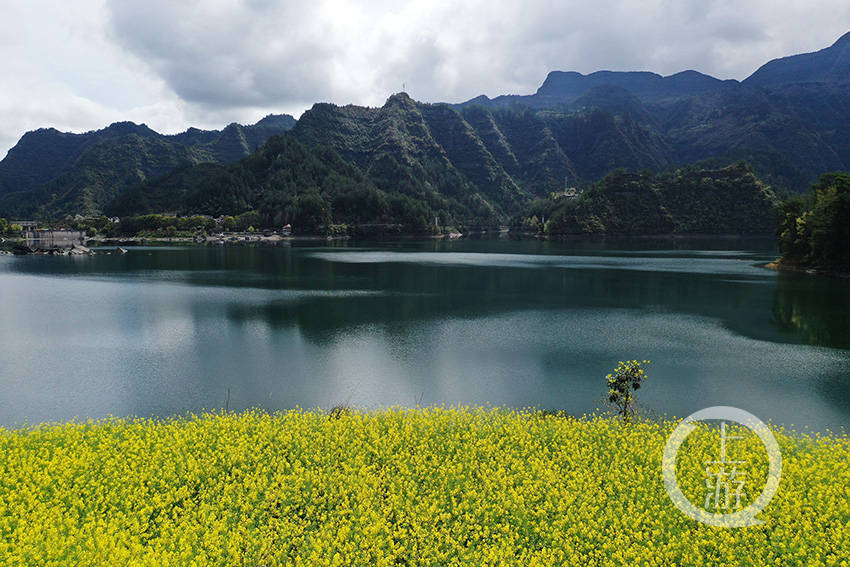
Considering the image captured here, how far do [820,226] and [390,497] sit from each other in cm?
7957

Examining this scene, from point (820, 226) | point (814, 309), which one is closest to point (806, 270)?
point (820, 226)

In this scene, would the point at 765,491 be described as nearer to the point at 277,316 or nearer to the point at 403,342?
the point at 403,342

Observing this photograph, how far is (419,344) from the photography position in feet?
114

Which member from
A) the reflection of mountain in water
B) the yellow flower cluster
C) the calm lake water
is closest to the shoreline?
the reflection of mountain in water

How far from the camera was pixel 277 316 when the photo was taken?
44.5 meters

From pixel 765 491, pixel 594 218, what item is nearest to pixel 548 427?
pixel 765 491

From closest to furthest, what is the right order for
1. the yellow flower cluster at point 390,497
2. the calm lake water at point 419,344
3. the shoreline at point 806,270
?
the yellow flower cluster at point 390,497, the calm lake water at point 419,344, the shoreline at point 806,270

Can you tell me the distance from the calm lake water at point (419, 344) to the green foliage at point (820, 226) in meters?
5.65

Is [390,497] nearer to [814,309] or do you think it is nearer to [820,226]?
[814,309]

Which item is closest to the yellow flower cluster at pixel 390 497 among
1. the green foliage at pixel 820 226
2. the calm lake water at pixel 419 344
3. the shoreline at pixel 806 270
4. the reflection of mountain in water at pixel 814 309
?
the calm lake water at pixel 419 344

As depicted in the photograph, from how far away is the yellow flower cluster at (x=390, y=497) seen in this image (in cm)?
989

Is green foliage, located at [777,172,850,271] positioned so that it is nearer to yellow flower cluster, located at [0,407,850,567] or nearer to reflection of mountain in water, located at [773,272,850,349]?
reflection of mountain in water, located at [773,272,850,349]

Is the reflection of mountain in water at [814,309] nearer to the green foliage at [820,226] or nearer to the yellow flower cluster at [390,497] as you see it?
the green foliage at [820,226]

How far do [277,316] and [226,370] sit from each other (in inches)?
622
